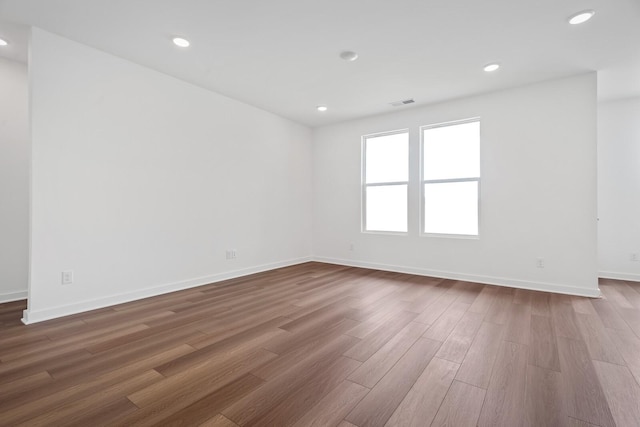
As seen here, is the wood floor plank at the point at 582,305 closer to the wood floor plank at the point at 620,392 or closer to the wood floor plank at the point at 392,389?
the wood floor plank at the point at 620,392

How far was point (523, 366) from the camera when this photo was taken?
180 centimetres

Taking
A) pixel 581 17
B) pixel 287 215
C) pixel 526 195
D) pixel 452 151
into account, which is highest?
pixel 581 17

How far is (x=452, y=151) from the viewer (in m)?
4.29

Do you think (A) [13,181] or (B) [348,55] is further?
(A) [13,181]

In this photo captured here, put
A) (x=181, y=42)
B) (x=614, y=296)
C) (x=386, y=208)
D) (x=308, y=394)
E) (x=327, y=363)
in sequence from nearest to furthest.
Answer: (x=308, y=394) < (x=327, y=363) < (x=181, y=42) < (x=614, y=296) < (x=386, y=208)

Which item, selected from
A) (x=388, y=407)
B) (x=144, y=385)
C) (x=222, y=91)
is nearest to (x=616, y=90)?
(x=388, y=407)

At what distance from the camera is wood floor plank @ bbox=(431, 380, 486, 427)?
1313mm

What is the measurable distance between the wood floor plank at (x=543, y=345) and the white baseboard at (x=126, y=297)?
3.59 metres

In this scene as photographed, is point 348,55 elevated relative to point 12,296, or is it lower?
elevated

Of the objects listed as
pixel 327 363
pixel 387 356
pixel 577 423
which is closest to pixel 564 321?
pixel 577 423

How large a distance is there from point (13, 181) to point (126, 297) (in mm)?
1833

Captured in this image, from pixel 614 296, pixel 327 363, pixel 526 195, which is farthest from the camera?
pixel 526 195

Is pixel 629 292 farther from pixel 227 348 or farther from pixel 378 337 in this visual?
pixel 227 348

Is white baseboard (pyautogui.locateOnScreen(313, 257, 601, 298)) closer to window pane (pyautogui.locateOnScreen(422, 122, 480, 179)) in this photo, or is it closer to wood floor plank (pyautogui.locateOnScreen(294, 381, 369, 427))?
window pane (pyautogui.locateOnScreen(422, 122, 480, 179))
